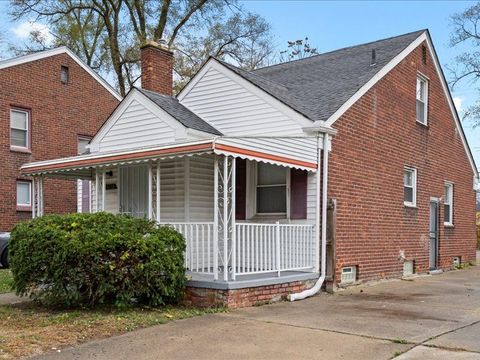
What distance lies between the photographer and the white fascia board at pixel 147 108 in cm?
1080

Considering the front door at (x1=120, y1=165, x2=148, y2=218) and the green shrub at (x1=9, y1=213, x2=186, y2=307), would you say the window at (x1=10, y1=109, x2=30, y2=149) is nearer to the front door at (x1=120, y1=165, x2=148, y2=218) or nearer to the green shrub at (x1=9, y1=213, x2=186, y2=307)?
the front door at (x1=120, y1=165, x2=148, y2=218)

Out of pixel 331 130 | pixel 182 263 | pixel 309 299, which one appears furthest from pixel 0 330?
pixel 331 130

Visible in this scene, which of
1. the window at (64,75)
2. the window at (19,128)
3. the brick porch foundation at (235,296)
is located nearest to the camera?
the brick porch foundation at (235,296)

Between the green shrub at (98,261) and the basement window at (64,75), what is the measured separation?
1360 cm

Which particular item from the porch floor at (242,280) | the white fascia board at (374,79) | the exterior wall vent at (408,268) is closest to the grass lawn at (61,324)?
the porch floor at (242,280)

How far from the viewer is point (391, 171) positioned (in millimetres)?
13227

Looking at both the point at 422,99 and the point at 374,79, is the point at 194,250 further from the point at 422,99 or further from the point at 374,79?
the point at 422,99

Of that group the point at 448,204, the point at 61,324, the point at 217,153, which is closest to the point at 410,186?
the point at 448,204

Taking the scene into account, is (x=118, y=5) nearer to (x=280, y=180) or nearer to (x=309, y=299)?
(x=280, y=180)

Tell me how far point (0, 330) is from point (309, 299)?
203 inches

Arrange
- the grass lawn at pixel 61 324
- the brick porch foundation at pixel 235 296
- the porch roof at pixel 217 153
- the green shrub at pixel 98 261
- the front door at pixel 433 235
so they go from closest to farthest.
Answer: the grass lawn at pixel 61 324 < the green shrub at pixel 98 261 < the porch roof at pixel 217 153 < the brick porch foundation at pixel 235 296 < the front door at pixel 433 235

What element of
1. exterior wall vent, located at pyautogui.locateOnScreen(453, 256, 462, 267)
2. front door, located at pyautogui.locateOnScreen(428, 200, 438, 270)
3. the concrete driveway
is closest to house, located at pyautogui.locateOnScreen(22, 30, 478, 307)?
front door, located at pyautogui.locateOnScreen(428, 200, 438, 270)

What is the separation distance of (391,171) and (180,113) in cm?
543

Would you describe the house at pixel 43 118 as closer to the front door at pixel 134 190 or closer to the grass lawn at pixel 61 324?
the front door at pixel 134 190
